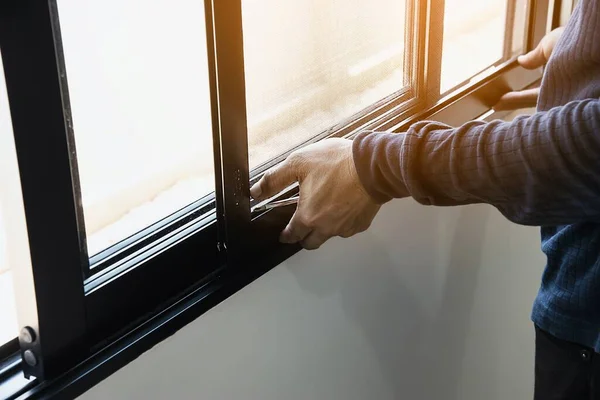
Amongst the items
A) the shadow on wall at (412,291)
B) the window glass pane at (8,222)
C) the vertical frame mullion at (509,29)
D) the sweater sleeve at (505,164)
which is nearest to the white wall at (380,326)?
the shadow on wall at (412,291)

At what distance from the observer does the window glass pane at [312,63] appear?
2.78 ft

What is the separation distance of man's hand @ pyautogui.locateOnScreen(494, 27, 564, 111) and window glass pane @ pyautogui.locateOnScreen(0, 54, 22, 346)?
0.87 m

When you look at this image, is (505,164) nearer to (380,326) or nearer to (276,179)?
(276,179)

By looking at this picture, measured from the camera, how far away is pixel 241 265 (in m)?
0.84

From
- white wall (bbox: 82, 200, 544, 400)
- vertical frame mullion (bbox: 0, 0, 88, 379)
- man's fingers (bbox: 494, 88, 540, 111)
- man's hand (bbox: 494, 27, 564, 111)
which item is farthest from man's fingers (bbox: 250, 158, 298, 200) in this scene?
man's fingers (bbox: 494, 88, 540, 111)

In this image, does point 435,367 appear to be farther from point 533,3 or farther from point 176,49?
point 176,49

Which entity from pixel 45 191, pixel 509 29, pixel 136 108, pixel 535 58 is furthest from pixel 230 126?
pixel 509 29

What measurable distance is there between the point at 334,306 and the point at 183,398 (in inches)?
12.0

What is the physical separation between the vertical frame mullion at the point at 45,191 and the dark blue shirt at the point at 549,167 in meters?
0.33

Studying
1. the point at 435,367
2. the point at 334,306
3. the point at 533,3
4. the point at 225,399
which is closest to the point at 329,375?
the point at 334,306

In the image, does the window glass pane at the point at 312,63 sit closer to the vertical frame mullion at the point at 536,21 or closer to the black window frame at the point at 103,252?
the black window frame at the point at 103,252

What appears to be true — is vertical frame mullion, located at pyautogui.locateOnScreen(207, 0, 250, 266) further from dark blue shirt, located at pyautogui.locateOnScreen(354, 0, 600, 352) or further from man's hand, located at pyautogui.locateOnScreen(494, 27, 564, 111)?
man's hand, located at pyautogui.locateOnScreen(494, 27, 564, 111)

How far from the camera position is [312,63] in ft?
3.12

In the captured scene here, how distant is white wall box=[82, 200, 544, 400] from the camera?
82 cm
